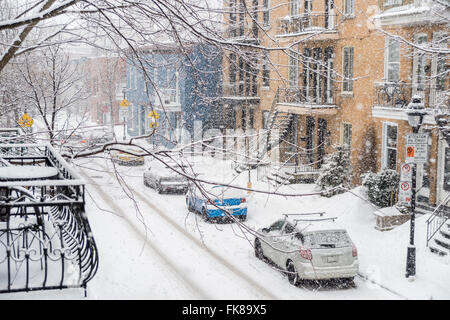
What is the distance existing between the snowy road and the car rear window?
0.95 metres

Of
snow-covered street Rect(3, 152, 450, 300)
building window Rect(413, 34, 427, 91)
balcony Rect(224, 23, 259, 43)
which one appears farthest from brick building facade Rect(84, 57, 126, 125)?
balcony Rect(224, 23, 259, 43)

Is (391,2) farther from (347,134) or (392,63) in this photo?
(347,134)

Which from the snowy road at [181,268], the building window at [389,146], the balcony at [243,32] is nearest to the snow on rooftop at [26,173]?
the snowy road at [181,268]

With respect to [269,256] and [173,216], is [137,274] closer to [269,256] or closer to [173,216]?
[269,256]

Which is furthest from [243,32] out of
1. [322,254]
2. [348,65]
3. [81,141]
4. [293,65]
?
[348,65]

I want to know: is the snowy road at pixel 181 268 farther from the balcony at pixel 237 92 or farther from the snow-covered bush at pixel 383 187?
the balcony at pixel 237 92

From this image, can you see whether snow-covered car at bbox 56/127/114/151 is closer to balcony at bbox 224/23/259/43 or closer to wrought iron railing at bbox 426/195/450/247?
balcony at bbox 224/23/259/43

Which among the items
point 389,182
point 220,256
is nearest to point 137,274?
point 220,256

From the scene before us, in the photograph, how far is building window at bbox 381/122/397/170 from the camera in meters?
20.0

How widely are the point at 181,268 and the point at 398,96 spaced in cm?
1001

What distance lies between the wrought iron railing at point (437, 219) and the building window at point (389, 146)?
3731 mm

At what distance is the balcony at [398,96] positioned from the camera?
17.5 m
